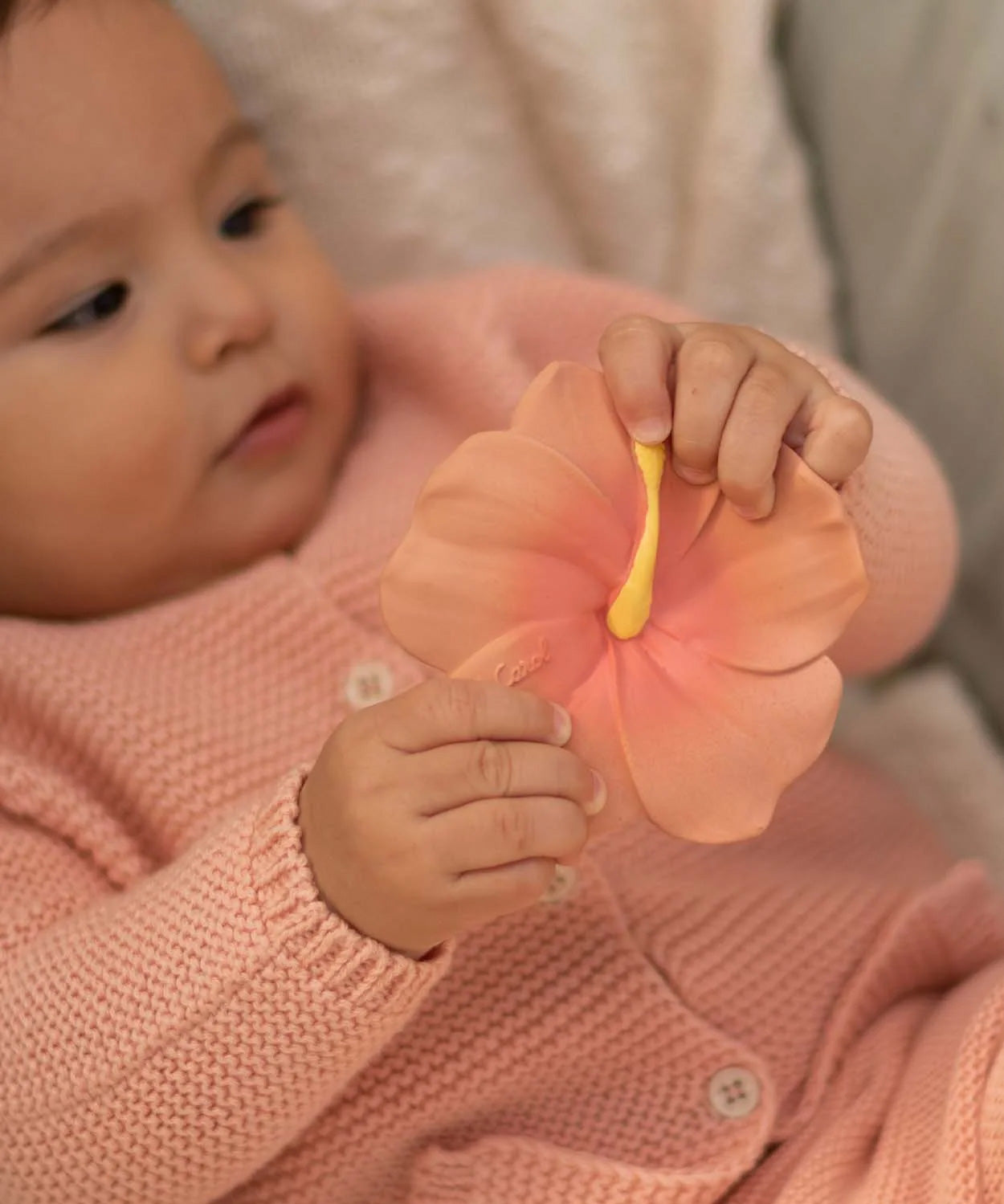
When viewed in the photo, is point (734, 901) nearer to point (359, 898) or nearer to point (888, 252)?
point (359, 898)

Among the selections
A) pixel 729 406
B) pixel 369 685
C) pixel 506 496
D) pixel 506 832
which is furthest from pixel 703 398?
pixel 369 685

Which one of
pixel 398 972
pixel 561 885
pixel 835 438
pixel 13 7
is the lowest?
pixel 561 885

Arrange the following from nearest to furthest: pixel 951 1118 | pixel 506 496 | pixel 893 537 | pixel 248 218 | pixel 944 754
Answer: pixel 506 496
pixel 951 1118
pixel 893 537
pixel 248 218
pixel 944 754

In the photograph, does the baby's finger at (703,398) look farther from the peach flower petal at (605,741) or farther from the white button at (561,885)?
the white button at (561,885)

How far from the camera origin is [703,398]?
2.08 feet

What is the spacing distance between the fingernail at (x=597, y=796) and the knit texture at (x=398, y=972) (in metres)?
0.03

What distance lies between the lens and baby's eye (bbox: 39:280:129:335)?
0.84 meters

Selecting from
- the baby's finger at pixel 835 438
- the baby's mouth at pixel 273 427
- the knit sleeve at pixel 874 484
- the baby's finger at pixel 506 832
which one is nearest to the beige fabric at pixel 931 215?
the knit sleeve at pixel 874 484

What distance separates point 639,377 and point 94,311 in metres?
0.40

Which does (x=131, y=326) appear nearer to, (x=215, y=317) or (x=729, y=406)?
(x=215, y=317)

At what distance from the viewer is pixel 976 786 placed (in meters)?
1.10

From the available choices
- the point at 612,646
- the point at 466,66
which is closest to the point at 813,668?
the point at 612,646

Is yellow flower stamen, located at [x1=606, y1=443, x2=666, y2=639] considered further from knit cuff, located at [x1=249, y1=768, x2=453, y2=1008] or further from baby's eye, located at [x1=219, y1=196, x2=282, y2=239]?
baby's eye, located at [x1=219, y1=196, x2=282, y2=239]

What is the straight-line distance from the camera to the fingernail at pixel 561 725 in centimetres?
60
